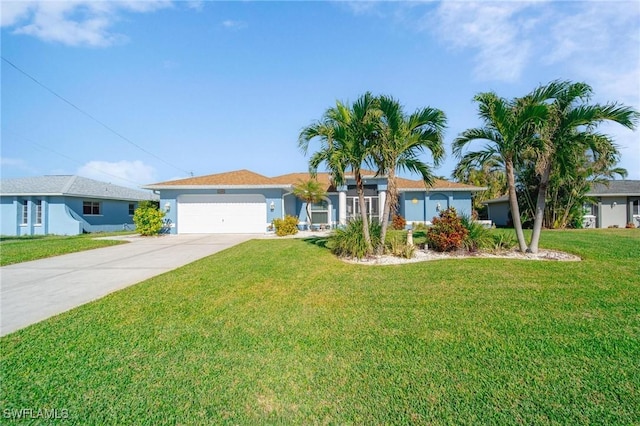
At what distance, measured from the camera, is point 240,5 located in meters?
11.3

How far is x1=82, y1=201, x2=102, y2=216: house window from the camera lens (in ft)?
76.3

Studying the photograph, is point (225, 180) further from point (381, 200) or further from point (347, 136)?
point (347, 136)

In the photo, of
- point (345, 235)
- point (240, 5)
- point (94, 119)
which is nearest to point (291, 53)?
point (240, 5)

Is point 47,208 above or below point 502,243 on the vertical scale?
above

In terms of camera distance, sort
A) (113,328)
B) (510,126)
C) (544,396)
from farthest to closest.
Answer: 1. (510,126)
2. (113,328)
3. (544,396)

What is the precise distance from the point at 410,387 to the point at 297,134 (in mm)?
8925

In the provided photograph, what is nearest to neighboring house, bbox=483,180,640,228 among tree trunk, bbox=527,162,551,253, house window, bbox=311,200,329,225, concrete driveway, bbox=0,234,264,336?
tree trunk, bbox=527,162,551,253

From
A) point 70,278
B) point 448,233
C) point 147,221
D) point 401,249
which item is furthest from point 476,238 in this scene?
point 147,221

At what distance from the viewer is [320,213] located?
69.7 ft

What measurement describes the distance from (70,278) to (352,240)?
7.61m

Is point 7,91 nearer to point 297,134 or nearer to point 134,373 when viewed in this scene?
point 297,134

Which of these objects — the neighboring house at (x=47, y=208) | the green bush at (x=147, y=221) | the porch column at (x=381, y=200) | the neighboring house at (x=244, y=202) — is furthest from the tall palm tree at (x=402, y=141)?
the neighboring house at (x=47, y=208)

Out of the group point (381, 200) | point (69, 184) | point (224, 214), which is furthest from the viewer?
point (69, 184)

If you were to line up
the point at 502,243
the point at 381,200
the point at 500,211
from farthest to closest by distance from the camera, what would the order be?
the point at 500,211
the point at 381,200
the point at 502,243
